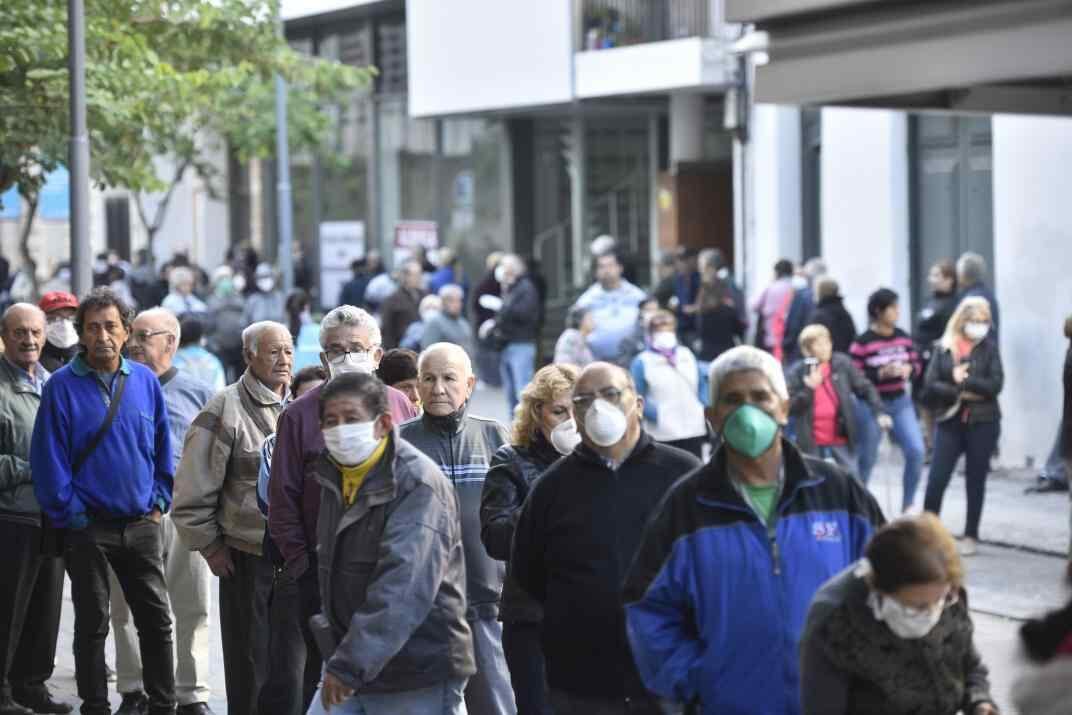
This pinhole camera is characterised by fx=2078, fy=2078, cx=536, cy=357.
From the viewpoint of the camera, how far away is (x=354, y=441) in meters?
6.01

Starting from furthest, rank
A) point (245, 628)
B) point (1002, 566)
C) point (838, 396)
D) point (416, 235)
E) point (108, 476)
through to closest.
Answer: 1. point (416, 235)
2. point (838, 396)
3. point (1002, 566)
4. point (108, 476)
5. point (245, 628)

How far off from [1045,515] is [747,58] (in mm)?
11308

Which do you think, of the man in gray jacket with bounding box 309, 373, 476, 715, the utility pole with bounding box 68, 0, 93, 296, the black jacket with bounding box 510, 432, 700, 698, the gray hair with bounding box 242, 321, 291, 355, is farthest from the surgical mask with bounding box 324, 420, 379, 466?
the utility pole with bounding box 68, 0, 93, 296

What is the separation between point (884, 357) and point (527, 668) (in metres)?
7.97

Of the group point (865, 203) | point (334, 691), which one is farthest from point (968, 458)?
point (334, 691)

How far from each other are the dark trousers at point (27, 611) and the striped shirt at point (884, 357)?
6.87 meters

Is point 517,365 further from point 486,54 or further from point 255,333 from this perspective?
point 255,333

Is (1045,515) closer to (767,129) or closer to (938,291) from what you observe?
(938,291)

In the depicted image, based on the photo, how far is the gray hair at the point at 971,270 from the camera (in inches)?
698

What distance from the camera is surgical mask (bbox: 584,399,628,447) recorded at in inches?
233

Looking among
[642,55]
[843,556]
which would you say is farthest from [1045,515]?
[642,55]

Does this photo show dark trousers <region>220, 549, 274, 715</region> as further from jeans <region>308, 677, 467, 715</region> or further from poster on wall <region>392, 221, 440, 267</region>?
poster on wall <region>392, 221, 440, 267</region>

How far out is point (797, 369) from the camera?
14.1 m

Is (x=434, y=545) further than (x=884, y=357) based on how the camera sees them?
No
